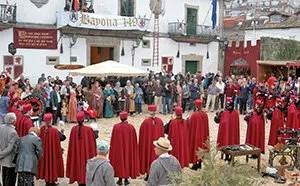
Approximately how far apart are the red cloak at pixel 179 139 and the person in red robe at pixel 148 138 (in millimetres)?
264

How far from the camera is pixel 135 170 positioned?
26.9 ft

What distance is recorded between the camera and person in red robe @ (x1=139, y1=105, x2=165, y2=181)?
27.6 feet

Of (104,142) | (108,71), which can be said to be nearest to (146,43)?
(108,71)

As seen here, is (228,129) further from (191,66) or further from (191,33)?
(191,66)

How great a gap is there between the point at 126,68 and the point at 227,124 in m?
7.31

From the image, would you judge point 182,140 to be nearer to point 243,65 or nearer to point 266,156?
point 266,156

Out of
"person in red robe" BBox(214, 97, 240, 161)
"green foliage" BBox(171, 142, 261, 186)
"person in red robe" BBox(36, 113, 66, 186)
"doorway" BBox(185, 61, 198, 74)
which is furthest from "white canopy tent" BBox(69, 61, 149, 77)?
"green foliage" BBox(171, 142, 261, 186)

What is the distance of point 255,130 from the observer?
33.2ft

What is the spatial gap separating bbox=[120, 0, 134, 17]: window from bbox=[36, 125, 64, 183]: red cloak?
15.5 meters

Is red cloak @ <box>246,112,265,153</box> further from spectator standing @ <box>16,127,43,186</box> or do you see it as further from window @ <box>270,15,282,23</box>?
window @ <box>270,15,282,23</box>

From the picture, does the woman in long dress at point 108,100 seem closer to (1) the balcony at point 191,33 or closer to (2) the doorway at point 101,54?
(2) the doorway at point 101,54

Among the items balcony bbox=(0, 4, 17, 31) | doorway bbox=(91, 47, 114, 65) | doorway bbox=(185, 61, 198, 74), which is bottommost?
doorway bbox=(185, 61, 198, 74)

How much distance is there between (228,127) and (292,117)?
107 inches

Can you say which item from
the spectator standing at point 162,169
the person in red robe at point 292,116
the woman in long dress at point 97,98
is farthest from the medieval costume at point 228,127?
the woman in long dress at point 97,98
